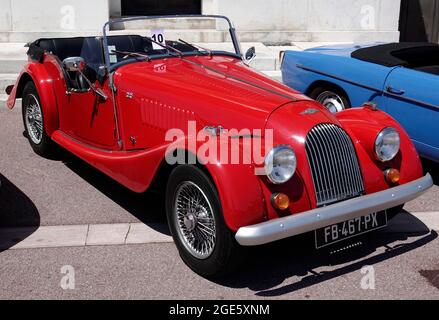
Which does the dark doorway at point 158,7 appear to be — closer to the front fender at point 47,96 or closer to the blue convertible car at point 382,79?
the blue convertible car at point 382,79

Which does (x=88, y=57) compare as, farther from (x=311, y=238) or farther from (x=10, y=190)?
(x=311, y=238)

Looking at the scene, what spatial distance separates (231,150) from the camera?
3.41 meters

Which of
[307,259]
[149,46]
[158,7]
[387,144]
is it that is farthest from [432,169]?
[158,7]

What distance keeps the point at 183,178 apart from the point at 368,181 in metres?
1.25

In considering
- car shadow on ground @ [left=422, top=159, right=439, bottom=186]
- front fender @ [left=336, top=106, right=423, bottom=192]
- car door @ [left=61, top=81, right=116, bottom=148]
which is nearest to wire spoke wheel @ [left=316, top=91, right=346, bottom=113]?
car shadow on ground @ [left=422, top=159, right=439, bottom=186]

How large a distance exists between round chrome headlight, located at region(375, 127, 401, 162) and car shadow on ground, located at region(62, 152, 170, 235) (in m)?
1.64

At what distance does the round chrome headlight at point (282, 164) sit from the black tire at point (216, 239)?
1.21ft

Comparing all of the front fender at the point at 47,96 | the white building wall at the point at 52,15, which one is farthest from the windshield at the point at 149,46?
the white building wall at the point at 52,15

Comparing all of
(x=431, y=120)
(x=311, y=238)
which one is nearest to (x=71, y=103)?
(x=311, y=238)

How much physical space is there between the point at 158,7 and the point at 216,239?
380 inches

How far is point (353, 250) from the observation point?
408 centimetres

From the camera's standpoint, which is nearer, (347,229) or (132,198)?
(347,229)

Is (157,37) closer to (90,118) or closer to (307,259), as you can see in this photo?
(90,118)
